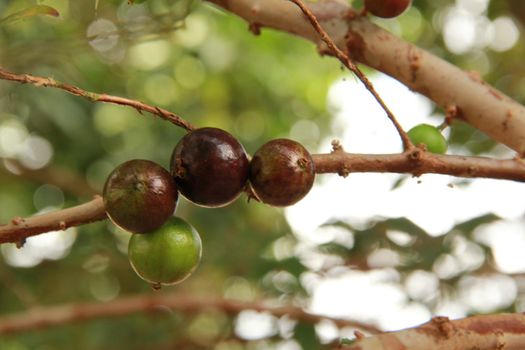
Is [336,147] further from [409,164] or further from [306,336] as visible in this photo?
[306,336]

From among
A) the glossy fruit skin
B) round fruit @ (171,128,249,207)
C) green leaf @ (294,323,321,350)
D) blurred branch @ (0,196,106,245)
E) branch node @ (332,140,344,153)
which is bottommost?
blurred branch @ (0,196,106,245)

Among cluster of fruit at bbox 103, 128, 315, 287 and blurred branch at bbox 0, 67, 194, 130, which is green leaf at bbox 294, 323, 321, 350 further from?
blurred branch at bbox 0, 67, 194, 130

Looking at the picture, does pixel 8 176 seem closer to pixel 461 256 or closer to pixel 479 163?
pixel 461 256

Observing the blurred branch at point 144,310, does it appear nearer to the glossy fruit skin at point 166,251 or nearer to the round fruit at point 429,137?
the round fruit at point 429,137

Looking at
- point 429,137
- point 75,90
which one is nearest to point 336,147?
point 429,137

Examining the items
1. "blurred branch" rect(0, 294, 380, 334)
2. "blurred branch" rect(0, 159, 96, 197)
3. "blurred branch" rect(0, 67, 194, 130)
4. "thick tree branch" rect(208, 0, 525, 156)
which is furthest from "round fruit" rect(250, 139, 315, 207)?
"blurred branch" rect(0, 159, 96, 197)

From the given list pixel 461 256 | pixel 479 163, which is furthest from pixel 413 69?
pixel 461 256
